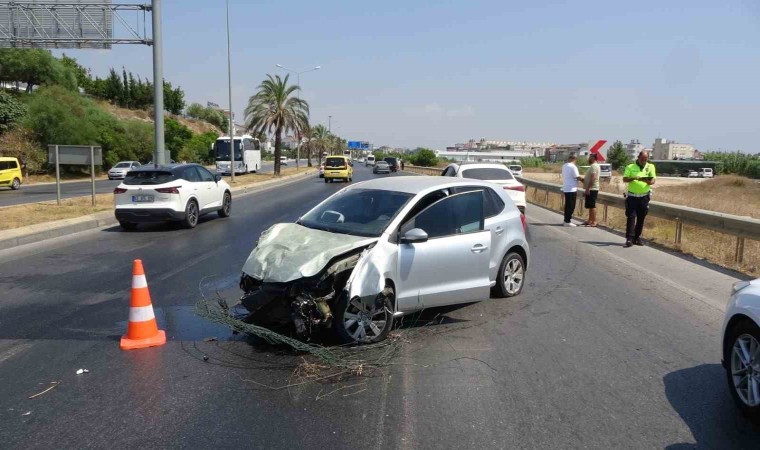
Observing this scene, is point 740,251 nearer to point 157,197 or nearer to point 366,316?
point 366,316

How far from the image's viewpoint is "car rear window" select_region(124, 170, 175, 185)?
14648 millimetres

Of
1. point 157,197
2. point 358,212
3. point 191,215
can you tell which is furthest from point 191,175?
point 358,212

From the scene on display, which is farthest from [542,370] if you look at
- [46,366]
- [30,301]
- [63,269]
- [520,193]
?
[520,193]

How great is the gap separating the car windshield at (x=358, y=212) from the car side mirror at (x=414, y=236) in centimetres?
25

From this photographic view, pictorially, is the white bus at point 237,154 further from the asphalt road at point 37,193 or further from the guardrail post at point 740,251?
the guardrail post at point 740,251

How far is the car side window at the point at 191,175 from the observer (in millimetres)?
15562

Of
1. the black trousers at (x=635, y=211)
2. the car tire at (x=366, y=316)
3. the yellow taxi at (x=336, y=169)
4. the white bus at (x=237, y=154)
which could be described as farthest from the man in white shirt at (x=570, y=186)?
the white bus at (x=237, y=154)

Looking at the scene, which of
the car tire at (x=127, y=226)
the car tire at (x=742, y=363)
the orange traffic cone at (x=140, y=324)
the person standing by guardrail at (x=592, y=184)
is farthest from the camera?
the person standing by guardrail at (x=592, y=184)

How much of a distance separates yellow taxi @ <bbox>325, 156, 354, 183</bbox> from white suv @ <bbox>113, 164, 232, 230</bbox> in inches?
1128

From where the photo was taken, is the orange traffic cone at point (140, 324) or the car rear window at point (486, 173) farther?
the car rear window at point (486, 173)

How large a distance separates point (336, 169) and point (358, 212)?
125ft

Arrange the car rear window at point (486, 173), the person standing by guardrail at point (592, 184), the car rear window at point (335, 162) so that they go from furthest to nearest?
the car rear window at point (335, 162) → the car rear window at point (486, 173) → the person standing by guardrail at point (592, 184)

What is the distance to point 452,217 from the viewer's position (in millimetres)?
6656

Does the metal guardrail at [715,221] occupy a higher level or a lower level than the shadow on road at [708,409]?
higher
